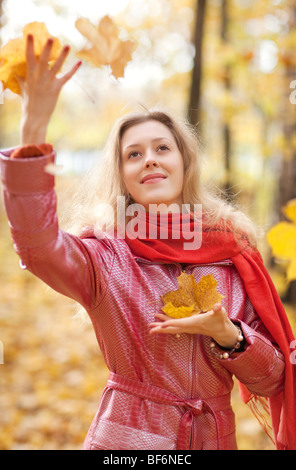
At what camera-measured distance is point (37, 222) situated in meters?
1.25

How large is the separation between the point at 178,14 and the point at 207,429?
27.0 ft

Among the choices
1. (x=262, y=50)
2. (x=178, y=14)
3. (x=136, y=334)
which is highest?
(x=178, y=14)

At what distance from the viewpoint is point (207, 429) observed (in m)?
1.53

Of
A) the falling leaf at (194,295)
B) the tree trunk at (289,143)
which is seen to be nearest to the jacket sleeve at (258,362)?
the falling leaf at (194,295)

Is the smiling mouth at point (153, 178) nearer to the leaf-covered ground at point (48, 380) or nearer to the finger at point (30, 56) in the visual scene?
the finger at point (30, 56)

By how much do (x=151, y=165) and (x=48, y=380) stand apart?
3.24m

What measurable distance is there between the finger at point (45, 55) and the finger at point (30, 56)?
2 centimetres

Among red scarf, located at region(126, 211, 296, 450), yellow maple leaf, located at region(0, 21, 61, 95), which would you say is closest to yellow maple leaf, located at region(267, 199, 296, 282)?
red scarf, located at region(126, 211, 296, 450)

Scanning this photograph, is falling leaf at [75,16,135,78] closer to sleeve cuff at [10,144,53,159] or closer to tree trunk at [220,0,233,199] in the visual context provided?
sleeve cuff at [10,144,53,159]

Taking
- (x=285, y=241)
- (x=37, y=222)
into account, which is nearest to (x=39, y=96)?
(x=37, y=222)

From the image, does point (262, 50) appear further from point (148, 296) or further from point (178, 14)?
point (148, 296)

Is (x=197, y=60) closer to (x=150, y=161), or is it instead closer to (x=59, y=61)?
(x=150, y=161)

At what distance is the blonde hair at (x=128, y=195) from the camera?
1816 mm
